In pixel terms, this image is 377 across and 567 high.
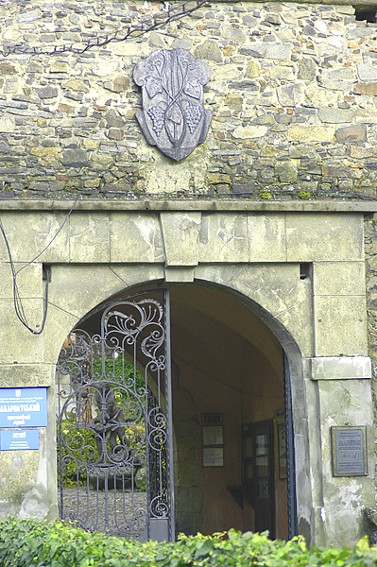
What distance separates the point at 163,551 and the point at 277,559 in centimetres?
84

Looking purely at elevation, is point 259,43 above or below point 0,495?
above

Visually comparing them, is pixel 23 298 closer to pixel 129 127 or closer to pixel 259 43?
pixel 129 127

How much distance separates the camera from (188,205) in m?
8.68

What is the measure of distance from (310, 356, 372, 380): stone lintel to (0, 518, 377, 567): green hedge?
9.10 feet

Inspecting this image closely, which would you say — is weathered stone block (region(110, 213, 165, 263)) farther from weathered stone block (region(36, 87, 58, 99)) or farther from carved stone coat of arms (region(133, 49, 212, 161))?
weathered stone block (region(36, 87, 58, 99))

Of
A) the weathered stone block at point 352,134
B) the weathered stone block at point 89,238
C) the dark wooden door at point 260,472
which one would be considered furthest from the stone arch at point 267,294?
the dark wooden door at point 260,472

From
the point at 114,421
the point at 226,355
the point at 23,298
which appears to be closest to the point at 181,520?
the point at 226,355

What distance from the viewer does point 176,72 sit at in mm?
8867

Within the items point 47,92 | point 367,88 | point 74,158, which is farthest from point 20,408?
point 367,88

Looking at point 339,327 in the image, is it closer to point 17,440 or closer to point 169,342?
point 169,342

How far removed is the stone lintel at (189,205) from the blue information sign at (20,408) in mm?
1398

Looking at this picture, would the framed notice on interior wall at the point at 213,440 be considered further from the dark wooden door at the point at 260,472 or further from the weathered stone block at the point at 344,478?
the weathered stone block at the point at 344,478

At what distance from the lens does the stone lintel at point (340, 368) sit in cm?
877

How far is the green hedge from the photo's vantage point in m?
4.45
